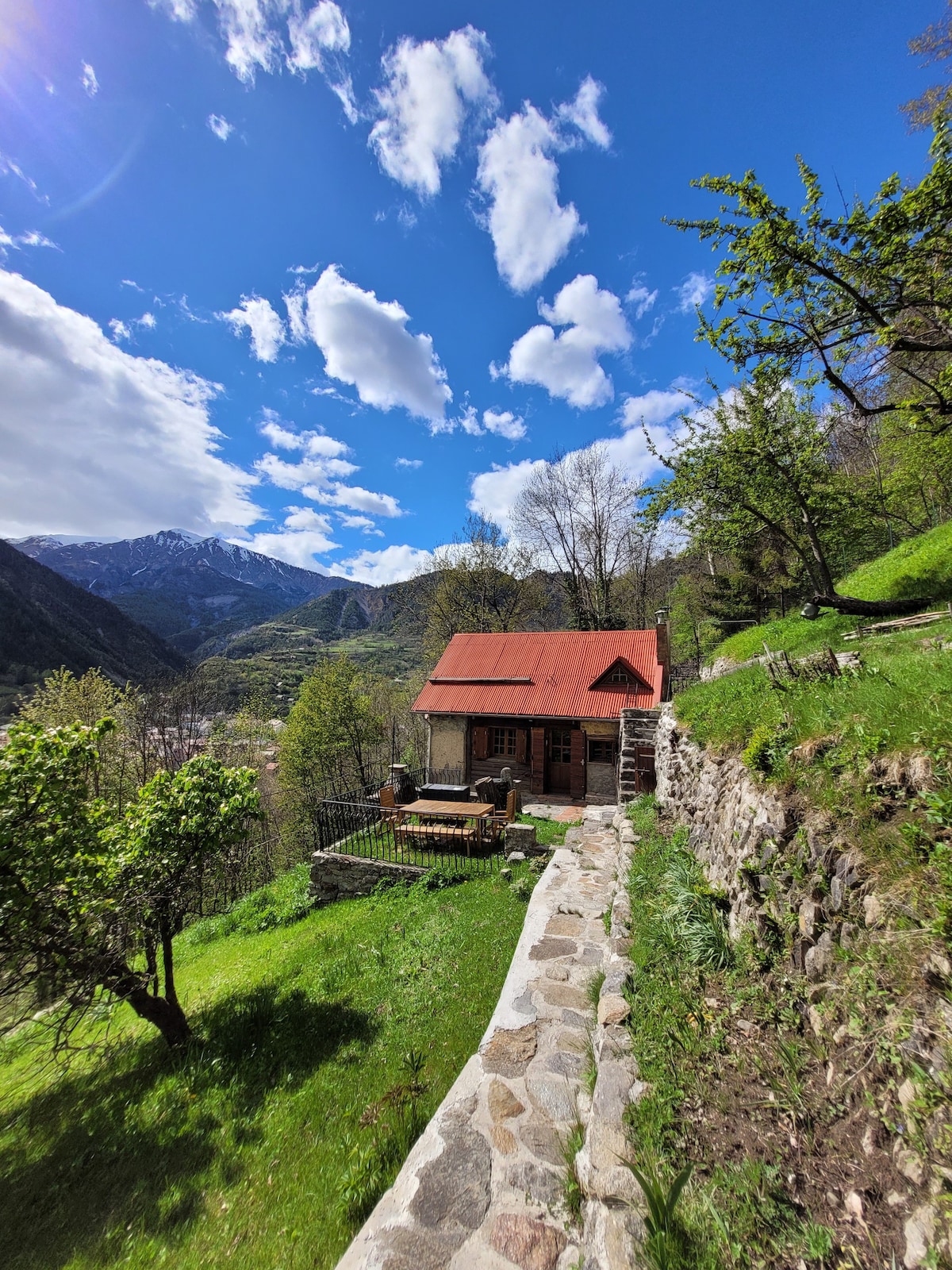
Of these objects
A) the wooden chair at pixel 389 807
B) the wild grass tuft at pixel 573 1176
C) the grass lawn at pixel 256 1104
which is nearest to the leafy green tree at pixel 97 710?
the wooden chair at pixel 389 807

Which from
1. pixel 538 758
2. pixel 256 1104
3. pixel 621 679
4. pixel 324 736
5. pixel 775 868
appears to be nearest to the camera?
pixel 775 868

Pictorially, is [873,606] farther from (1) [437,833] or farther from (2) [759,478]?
(1) [437,833]

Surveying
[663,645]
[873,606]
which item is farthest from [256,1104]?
[663,645]

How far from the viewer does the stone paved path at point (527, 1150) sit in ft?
7.30

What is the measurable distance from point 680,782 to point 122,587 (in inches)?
9889

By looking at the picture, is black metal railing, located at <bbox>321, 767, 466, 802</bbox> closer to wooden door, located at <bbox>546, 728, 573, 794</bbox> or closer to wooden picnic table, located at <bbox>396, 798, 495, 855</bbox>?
wooden picnic table, located at <bbox>396, 798, 495, 855</bbox>

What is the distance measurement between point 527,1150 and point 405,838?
7.66 metres

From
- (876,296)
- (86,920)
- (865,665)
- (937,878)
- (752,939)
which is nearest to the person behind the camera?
(937,878)

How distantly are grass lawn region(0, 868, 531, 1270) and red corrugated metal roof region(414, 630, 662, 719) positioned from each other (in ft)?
29.6

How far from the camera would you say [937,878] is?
6.91ft

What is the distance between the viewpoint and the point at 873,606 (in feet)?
28.3

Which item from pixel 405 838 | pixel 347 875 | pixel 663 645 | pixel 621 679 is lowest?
pixel 347 875

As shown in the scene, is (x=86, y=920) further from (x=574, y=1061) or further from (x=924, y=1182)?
(x=924, y=1182)

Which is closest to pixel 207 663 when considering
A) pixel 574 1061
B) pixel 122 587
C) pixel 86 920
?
pixel 86 920
